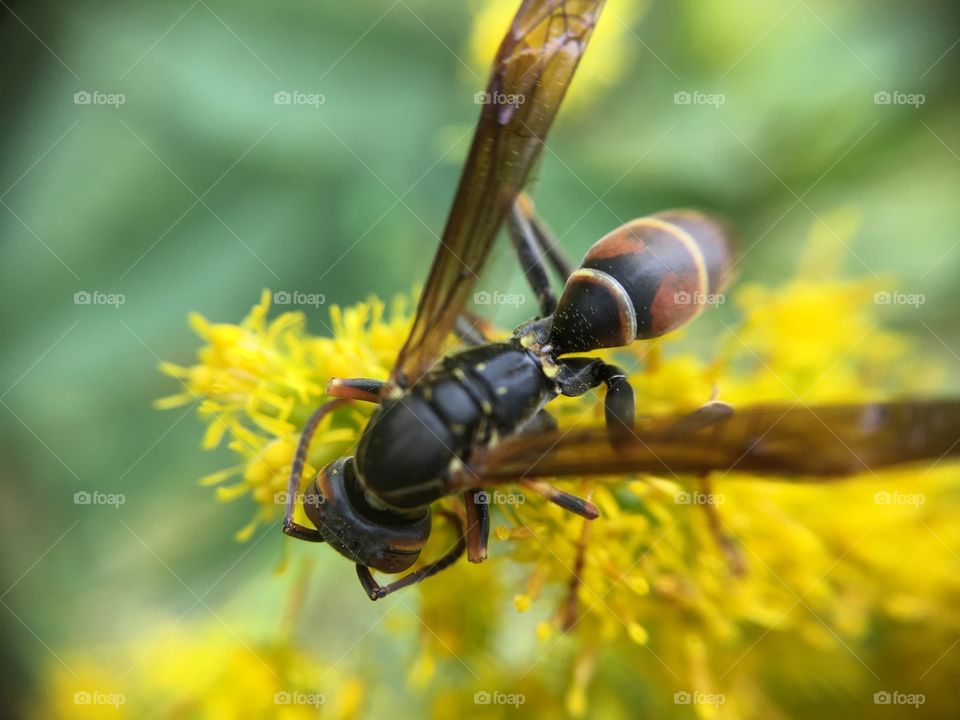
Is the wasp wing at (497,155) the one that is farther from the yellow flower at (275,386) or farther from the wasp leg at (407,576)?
the wasp leg at (407,576)

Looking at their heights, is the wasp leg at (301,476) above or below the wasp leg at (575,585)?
above

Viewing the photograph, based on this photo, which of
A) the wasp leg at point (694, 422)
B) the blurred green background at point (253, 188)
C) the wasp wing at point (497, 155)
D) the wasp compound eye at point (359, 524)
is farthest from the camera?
the blurred green background at point (253, 188)

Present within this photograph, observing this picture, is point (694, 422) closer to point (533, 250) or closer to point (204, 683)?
point (533, 250)

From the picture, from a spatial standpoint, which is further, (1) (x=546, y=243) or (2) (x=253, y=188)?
(2) (x=253, y=188)

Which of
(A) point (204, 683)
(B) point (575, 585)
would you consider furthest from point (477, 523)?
(A) point (204, 683)

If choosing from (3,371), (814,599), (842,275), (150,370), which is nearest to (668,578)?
(814,599)

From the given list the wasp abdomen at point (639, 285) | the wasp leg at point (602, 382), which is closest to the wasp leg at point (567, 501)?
the wasp leg at point (602, 382)

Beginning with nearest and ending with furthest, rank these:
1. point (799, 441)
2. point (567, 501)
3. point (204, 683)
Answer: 1. point (799, 441)
2. point (567, 501)
3. point (204, 683)

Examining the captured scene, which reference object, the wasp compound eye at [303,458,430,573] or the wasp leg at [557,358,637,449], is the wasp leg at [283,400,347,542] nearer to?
the wasp compound eye at [303,458,430,573]
